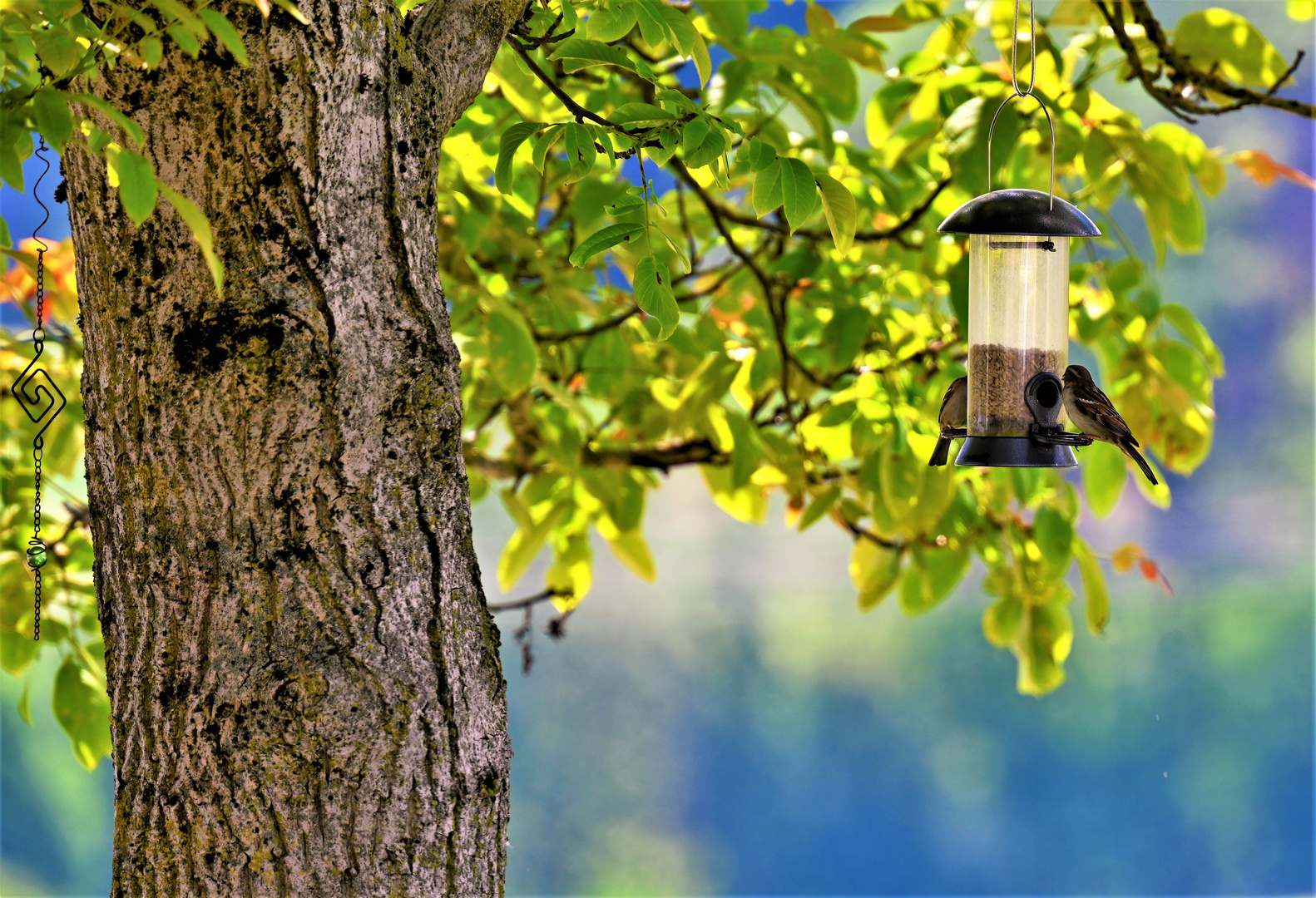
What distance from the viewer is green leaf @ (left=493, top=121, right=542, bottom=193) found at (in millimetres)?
978

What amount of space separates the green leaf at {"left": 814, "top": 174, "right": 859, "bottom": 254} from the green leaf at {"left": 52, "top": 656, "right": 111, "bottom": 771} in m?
1.23

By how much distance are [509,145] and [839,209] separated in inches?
12.7

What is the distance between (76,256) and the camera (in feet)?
3.27

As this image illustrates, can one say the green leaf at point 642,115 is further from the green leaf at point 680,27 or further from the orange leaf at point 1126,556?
the orange leaf at point 1126,556

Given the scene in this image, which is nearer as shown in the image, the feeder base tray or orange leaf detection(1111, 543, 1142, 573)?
the feeder base tray

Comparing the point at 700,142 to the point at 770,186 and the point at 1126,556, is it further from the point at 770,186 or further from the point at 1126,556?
the point at 1126,556

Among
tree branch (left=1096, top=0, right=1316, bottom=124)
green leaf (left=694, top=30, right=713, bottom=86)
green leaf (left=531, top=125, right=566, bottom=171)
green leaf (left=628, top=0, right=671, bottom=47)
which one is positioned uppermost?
tree branch (left=1096, top=0, right=1316, bottom=124)

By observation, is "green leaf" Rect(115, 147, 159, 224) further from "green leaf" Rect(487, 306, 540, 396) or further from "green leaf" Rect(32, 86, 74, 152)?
"green leaf" Rect(487, 306, 540, 396)

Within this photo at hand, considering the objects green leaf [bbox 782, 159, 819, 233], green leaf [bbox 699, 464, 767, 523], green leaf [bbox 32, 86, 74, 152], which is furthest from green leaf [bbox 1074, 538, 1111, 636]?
green leaf [bbox 32, 86, 74, 152]

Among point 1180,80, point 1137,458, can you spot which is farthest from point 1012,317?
point 1180,80

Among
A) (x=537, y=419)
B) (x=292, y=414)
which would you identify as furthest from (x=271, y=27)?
(x=537, y=419)

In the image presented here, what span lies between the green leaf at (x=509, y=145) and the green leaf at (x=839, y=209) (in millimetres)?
276

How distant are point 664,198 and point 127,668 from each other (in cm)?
173

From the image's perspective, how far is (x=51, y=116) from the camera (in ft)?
2.43
